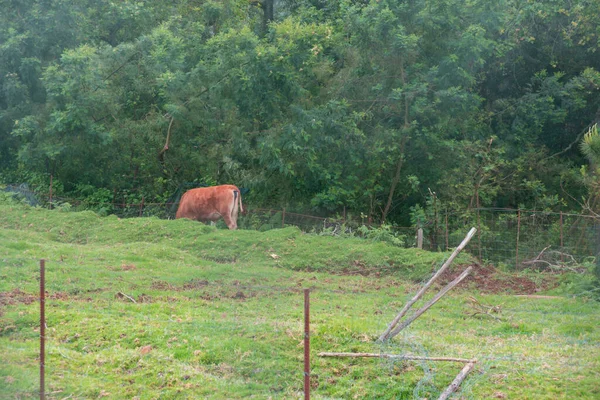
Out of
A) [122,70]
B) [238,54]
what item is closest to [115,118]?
[122,70]

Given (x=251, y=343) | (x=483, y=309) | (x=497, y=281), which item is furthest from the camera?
(x=497, y=281)

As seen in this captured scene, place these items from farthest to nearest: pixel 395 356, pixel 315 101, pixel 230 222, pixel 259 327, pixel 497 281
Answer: pixel 315 101 → pixel 230 222 → pixel 497 281 → pixel 259 327 → pixel 395 356

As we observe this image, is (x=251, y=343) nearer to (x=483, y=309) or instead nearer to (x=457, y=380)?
(x=457, y=380)

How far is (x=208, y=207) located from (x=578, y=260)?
890 cm

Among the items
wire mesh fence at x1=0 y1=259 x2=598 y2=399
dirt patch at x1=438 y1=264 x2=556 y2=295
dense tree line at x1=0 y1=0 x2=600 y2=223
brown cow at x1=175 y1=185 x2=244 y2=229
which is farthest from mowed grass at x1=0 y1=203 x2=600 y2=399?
dense tree line at x1=0 y1=0 x2=600 y2=223

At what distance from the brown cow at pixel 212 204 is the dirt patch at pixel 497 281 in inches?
260

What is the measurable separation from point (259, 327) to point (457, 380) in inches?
109

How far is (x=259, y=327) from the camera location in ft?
29.5

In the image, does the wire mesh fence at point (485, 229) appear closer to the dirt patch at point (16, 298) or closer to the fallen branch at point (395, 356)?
the dirt patch at point (16, 298)

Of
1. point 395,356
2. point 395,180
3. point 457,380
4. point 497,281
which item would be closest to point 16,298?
point 395,356

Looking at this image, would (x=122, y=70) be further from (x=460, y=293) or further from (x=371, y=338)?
(x=371, y=338)

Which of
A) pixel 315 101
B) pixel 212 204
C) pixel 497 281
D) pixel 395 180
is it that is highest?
pixel 315 101

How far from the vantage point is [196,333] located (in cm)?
879

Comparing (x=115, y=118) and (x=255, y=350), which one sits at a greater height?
(x=115, y=118)
